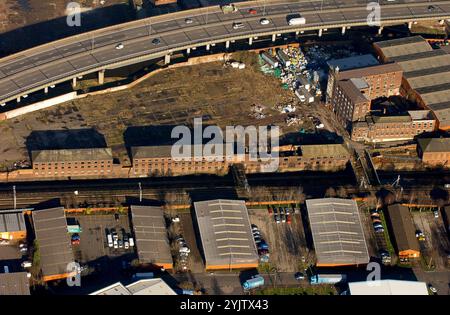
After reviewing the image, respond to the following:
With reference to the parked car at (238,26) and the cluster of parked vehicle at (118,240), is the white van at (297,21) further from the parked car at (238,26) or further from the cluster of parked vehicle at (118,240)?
the cluster of parked vehicle at (118,240)

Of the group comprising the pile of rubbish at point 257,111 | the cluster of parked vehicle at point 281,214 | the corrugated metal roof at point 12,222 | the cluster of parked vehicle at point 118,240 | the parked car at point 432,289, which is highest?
the pile of rubbish at point 257,111

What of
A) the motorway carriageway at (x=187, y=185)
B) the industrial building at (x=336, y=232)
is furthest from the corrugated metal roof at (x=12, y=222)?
the industrial building at (x=336, y=232)

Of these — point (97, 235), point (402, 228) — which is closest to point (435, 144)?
point (402, 228)

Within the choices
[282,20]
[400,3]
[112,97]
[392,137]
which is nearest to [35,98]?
[112,97]

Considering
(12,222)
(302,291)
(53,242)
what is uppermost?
(12,222)

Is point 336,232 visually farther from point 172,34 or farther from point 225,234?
point 172,34

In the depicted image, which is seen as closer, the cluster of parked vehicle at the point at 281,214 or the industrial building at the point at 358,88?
the cluster of parked vehicle at the point at 281,214
